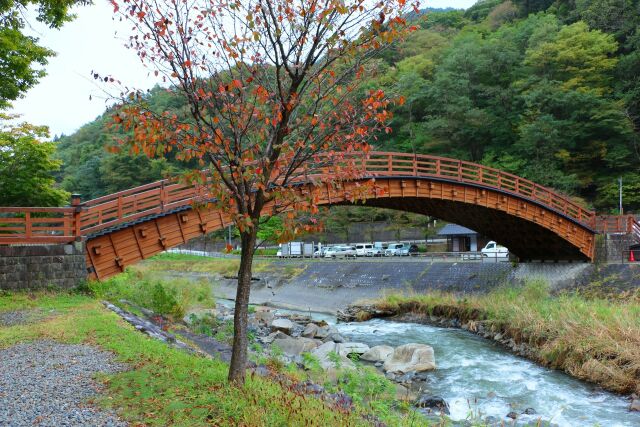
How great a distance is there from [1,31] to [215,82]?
1207 centimetres

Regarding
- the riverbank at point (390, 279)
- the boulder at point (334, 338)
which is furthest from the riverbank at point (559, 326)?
the boulder at point (334, 338)

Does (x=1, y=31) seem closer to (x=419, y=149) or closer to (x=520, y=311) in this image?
(x=520, y=311)

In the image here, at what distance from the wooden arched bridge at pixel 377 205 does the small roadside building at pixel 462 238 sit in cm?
1540

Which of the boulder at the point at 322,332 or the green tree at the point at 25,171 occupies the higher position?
the green tree at the point at 25,171

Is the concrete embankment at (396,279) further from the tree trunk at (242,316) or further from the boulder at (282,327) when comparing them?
the tree trunk at (242,316)

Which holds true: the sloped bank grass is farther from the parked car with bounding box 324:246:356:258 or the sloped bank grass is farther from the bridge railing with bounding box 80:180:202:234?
the parked car with bounding box 324:246:356:258

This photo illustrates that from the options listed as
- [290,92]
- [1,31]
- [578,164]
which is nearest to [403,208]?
[1,31]

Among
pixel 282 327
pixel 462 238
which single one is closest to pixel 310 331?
pixel 282 327

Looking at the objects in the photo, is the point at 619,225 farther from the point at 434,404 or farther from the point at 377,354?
the point at 434,404

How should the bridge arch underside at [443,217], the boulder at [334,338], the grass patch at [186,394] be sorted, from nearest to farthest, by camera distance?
the grass patch at [186,394] → the bridge arch underside at [443,217] → the boulder at [334,338]

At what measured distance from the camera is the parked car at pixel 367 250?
48781 millimetres

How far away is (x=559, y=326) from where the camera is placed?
16250 millimetres

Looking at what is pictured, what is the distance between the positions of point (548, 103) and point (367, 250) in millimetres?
22233

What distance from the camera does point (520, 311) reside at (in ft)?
62.3
